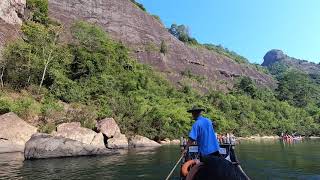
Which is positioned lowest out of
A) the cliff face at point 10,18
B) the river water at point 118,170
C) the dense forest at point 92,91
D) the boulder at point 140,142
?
the river water at point 118,170

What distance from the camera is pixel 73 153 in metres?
30.9

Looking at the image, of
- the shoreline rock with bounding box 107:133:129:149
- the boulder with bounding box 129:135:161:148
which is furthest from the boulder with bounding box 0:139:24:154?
the boulder with bounding box 129:135:161:148

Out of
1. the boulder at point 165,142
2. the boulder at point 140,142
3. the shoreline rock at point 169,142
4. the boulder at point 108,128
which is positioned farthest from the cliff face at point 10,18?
the shoreline rock at point 169,142

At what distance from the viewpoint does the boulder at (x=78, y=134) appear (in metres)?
36.4

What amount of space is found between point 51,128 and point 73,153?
7.53 metres

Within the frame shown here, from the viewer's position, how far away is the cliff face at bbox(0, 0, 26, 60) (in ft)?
188

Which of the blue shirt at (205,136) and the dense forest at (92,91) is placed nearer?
the blue shirt at (205,136)

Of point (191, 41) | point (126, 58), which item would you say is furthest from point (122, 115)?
point (191, 41)

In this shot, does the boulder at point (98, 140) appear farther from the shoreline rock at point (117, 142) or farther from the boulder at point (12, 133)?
the boulder at point (12, 133)

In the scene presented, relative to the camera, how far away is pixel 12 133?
34.2 m

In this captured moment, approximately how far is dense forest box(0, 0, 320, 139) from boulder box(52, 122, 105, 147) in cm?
131

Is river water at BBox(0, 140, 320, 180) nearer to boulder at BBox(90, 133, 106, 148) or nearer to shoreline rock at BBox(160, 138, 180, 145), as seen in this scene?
boulder at BBox(90, 133, 106, 148)

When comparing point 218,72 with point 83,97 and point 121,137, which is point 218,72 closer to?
point 83,97

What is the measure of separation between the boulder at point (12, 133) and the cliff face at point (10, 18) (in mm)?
23861
